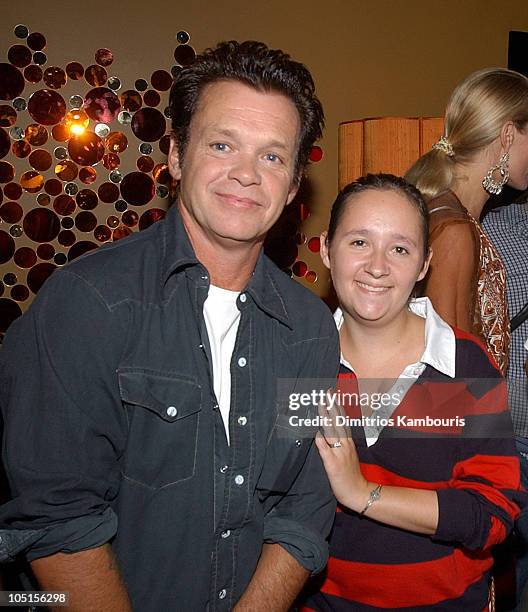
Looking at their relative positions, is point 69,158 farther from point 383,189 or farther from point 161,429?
point 161,429

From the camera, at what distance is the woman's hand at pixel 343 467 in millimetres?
1375

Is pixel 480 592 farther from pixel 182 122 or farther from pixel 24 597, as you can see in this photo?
pixel 182 122

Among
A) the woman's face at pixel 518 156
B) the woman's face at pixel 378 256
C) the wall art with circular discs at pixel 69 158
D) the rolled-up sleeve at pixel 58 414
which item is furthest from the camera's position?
the wall art with circular discs at pixel 69 158

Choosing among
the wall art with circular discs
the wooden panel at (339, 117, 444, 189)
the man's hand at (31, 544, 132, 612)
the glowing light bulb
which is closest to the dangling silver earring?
the wooden panel at (339, 117, 444, 189)

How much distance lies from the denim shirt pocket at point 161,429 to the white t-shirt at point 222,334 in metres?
0.09

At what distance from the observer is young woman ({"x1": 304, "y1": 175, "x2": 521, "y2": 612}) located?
4.50ft

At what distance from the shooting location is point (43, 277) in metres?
2.68

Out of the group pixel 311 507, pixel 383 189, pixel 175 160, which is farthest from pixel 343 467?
pixel 175 160

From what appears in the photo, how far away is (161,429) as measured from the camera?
1265 millimetres

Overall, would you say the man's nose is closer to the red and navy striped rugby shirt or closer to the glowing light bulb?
the red and navy striped rugby shirt

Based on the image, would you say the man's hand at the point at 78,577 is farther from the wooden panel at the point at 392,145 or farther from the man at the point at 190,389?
the wooden panel at the point at 392,145

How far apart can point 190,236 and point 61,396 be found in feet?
1.58

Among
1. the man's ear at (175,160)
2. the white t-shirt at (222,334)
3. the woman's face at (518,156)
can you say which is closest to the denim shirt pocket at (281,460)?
the white t-shirt at (222,334)

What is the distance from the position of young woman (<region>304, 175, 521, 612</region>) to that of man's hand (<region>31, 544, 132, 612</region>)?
52 cm
